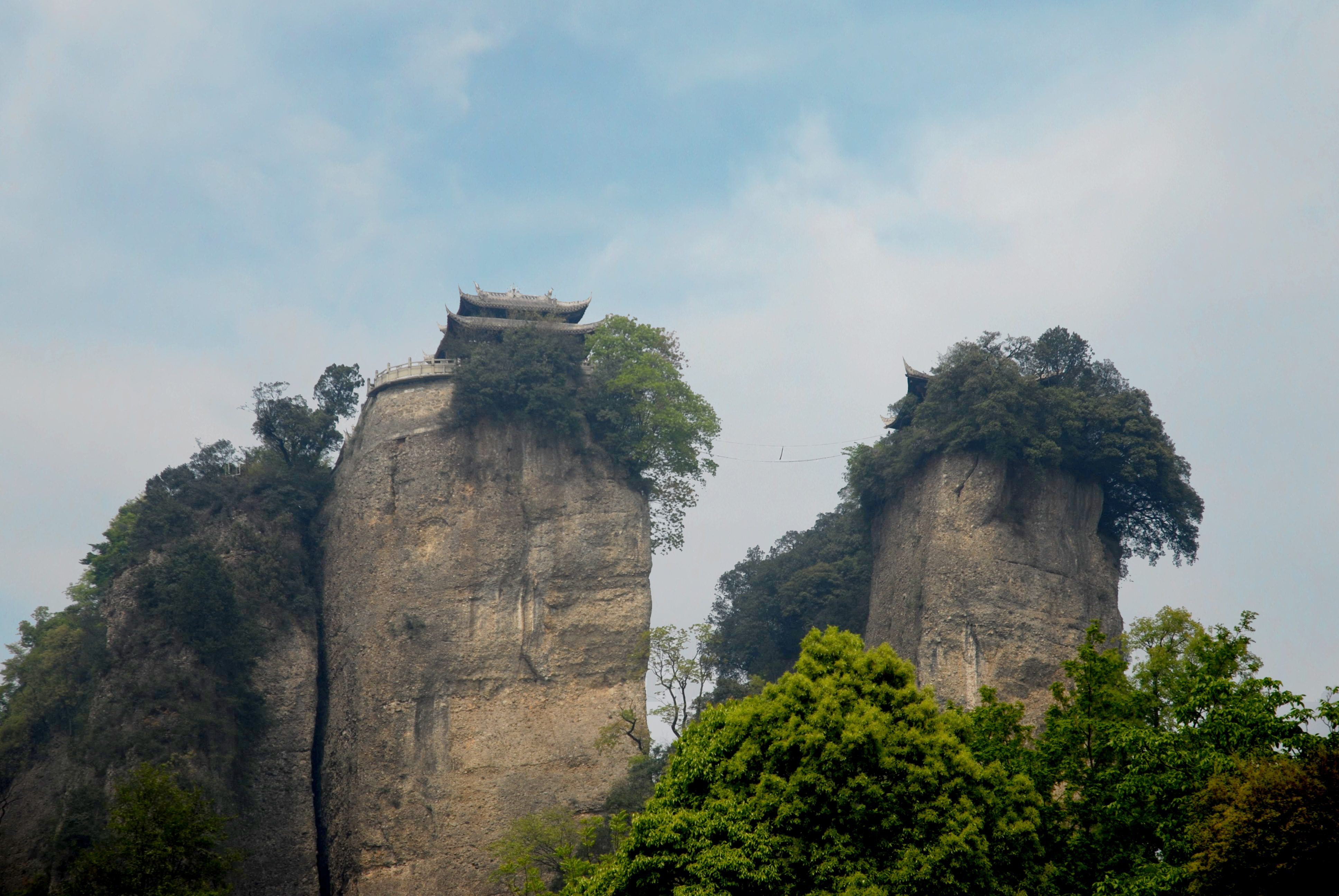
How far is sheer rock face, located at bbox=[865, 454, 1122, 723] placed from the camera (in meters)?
34.7

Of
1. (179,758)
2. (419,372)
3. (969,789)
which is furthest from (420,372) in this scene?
(969,789)

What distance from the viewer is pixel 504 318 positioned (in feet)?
142

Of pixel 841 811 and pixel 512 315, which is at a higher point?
pixel 512 315

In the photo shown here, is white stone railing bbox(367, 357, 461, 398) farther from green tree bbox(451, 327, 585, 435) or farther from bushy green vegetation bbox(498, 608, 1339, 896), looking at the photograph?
bushy green vegetation bbox(498, 608, 1339, 896)

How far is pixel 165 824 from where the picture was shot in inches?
1095

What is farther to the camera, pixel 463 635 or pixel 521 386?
pixel 521 386

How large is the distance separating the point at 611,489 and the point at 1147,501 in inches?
667

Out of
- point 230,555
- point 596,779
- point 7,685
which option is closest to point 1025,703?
point 596,779

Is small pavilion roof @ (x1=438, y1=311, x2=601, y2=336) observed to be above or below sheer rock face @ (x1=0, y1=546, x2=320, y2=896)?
above

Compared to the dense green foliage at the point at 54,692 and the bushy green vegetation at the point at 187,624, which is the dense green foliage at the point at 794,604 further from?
the dense green foliage at the point at 54,692

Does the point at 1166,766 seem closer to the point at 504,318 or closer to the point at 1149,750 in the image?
the point at 1149,750

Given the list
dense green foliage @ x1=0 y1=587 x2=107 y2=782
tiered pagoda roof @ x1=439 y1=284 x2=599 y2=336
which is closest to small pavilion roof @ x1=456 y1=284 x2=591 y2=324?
tiered pagoda roof @ x1=439 y1=284 x2=599 y2=336

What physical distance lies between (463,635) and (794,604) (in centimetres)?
1092

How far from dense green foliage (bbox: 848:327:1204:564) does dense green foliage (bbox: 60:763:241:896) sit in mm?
22538
